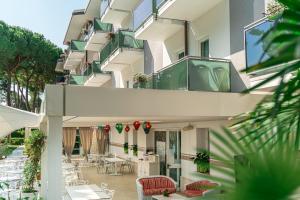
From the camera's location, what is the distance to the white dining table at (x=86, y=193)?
11.3 meters

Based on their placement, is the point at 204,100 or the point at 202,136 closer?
the point at 204,100

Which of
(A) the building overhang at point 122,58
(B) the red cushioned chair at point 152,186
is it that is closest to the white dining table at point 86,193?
(B) the red cushioned chair at point 152,186

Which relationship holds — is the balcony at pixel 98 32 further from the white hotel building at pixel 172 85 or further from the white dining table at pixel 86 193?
the white dining table at pixel 86 193

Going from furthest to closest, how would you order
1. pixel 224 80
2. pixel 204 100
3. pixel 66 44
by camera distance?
pixel 66 44
pixel 224 80
pixel 204 100

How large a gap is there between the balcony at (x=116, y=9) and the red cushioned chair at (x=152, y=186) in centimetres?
1113

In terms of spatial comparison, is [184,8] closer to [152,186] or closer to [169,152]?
[152,186]

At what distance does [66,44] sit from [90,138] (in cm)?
1408

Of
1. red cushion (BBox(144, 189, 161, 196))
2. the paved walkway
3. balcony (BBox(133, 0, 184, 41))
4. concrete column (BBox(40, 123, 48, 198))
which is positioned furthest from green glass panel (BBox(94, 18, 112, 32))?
red cushion (BBox(144, 189, 161, 196))

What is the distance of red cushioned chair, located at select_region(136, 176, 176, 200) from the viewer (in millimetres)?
12719

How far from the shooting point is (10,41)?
138 ft

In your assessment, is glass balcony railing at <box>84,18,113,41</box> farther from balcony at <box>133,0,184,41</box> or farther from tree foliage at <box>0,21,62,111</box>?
tree foliage at <box>0,21,62,111</box>

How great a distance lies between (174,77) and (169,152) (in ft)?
22.4

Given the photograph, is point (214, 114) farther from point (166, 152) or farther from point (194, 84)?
point (166, 152)

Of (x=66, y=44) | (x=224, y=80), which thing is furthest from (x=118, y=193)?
(x=66, y=44)
